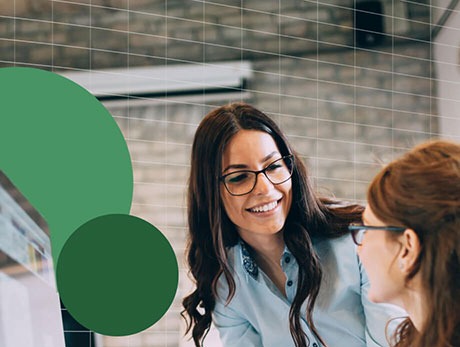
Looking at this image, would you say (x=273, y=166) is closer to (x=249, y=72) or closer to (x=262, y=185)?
(x=262, y=185)

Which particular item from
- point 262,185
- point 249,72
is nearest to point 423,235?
point 262,185

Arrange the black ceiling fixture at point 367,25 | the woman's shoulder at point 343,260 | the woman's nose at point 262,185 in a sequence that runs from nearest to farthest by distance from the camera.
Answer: the woman's nose at point 262,185, the woman's shoulder at point 343,260, the black ceiling fixture at point 367,25

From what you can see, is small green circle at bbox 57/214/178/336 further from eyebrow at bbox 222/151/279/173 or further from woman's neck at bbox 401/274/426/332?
woman's neck at bbox 401/274/426/332

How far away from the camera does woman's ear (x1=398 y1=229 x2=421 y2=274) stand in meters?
1.15

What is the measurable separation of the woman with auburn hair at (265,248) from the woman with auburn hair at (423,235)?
44cm

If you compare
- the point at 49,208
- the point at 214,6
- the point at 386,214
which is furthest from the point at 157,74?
the point at 386,214

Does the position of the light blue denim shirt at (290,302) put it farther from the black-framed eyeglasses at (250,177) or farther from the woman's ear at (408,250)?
the woman's ear at (408,250)

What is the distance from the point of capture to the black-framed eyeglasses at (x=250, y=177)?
161 cm

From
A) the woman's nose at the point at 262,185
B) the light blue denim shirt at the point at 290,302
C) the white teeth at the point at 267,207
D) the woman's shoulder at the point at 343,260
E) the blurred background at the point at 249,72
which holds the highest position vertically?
the blurred background at the point at 249,72
